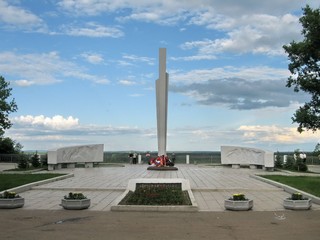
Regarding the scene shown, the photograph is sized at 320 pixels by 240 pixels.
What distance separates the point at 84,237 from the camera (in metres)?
8.88

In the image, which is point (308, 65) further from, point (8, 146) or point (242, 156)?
point (8, 146)

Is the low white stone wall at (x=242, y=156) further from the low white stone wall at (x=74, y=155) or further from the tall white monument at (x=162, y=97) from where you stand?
the low white stone wall at (x=74, y=155)

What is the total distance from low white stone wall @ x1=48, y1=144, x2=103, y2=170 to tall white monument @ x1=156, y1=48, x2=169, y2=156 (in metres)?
5.91

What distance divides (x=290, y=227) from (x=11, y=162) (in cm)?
3221

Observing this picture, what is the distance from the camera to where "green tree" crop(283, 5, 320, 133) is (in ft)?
58.8

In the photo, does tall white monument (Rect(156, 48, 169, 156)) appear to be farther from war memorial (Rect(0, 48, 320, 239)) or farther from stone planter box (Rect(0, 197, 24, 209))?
stone planter box (Rect(0, 197, 24, 209))

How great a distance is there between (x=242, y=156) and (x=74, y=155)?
1327 centimetres

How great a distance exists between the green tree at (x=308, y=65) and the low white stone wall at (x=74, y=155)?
16932 mm

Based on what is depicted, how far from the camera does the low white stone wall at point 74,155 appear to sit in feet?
96.4

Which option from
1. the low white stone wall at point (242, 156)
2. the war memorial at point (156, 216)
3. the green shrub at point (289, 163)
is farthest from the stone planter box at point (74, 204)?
the green shrub at point (289, 163)

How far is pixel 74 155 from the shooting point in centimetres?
3294

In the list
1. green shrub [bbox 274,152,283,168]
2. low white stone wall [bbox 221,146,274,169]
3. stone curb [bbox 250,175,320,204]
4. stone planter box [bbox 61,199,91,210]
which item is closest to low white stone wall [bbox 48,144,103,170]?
low white stone wall [bbox 221,146,274,169]

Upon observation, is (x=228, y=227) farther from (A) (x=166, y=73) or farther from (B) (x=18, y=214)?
(A) (x=166, y=73)

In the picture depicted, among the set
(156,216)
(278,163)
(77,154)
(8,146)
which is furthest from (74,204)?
(8,146)
